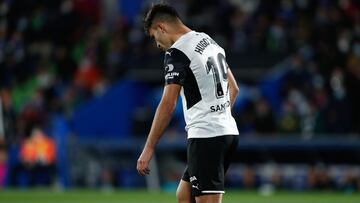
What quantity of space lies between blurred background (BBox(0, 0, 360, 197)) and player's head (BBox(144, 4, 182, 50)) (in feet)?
34.7

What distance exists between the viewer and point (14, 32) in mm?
26375

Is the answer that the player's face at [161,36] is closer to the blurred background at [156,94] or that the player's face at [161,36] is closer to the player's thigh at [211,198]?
the player's thigh at [211,198]

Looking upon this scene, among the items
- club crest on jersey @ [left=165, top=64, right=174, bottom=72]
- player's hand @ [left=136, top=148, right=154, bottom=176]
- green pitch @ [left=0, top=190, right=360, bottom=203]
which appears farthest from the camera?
green pitch @ [left=0, top=190, right=360, bottom=203]

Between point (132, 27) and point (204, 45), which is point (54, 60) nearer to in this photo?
point (132, 27)

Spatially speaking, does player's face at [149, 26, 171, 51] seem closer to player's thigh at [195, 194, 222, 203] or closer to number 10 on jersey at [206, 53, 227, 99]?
number 10 on jersey at [206, 53, 227, 99]

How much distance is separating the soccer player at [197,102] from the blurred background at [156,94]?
10.5m

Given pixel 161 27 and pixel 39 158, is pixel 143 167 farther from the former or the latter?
pixel 39 158

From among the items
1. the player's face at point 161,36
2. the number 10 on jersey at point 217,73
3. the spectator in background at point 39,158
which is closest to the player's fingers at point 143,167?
the number 10 on jersey at point 217,73

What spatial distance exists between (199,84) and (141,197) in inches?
371

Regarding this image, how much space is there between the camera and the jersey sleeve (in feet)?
23.1

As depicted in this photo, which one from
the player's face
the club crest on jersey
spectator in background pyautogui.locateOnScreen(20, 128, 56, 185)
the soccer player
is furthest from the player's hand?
spectator in background pyautogui.locateOnScreen(20, 128, 56, 185)

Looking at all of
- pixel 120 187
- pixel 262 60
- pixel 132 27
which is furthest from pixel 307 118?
pixel 132 27

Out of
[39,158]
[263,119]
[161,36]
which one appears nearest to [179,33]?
[161,36]

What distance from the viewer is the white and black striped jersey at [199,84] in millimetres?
7109
